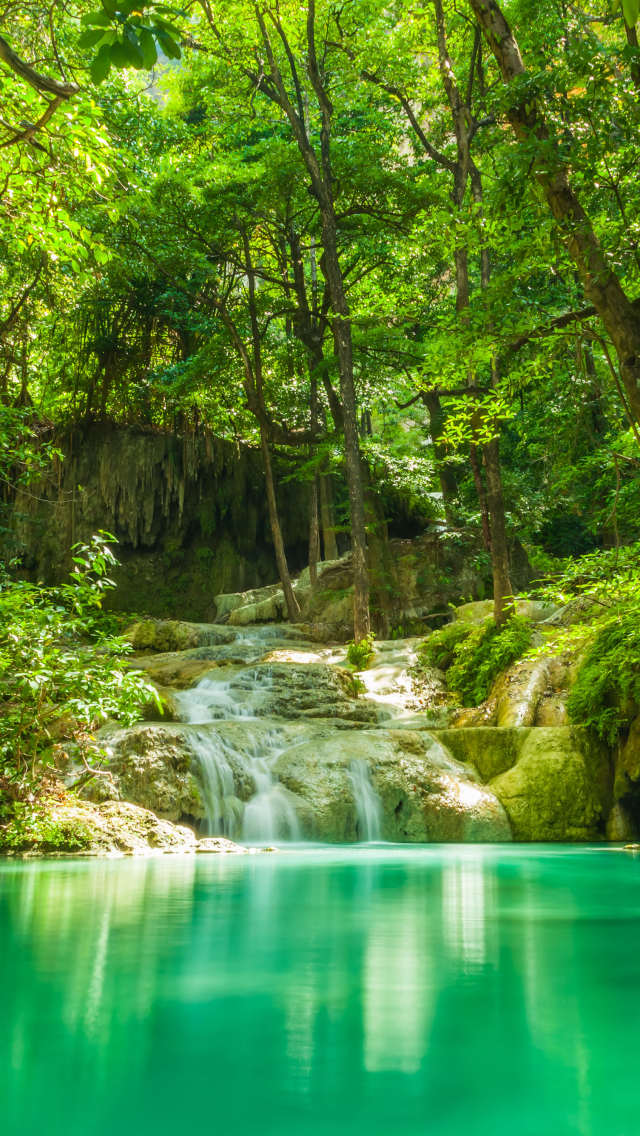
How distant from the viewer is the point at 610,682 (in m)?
9.22

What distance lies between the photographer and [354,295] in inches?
771

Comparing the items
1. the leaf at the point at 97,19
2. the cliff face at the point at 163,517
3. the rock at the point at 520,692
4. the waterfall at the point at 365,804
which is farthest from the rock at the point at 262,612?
the leaf at the point at 97,19

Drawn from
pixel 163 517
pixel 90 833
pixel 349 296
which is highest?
pixel 349 296

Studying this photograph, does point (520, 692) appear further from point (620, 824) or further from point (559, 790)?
point (620, 824)

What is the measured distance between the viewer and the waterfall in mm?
8633

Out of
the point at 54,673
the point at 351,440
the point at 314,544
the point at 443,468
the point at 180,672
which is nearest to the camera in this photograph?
the point at 54,673

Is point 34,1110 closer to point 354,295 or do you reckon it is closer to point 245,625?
point 245,625

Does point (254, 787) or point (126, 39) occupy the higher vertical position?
point (126, 39)

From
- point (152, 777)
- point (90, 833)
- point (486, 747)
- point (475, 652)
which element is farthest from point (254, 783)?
point (475, 652)

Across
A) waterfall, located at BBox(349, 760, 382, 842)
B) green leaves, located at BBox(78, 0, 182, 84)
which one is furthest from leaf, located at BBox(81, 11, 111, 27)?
waterfall, located at BBox(349, 760, 382, 842)

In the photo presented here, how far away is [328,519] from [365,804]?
41.9ft

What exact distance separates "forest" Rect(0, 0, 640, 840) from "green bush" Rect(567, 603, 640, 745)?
3 centimetres

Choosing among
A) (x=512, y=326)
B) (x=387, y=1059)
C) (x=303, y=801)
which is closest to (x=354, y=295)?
(x=512, y=326)

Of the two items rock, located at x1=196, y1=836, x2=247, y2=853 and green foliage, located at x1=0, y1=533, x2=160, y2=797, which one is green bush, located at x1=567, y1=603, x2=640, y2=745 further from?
green foliage, located at x1=0, y1=533, x2=160, y2=797
